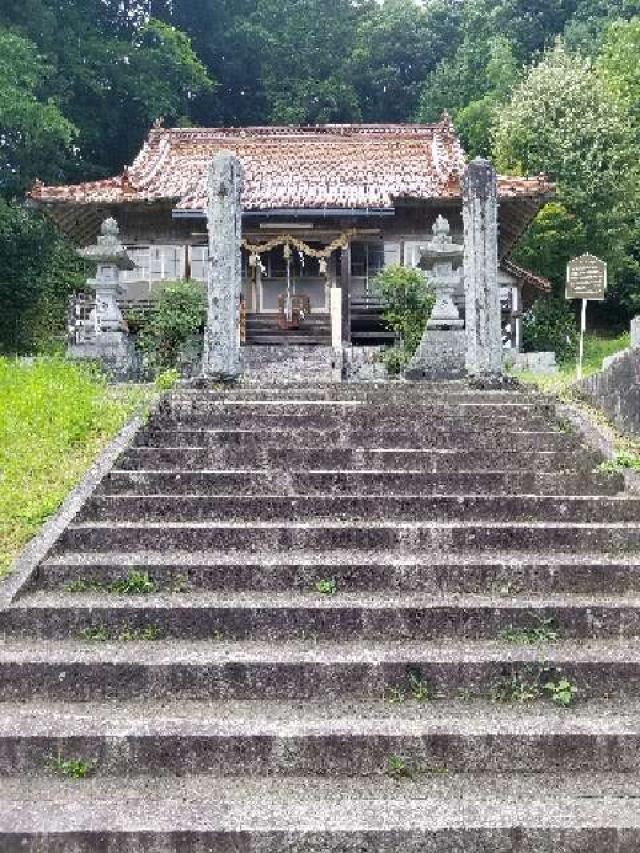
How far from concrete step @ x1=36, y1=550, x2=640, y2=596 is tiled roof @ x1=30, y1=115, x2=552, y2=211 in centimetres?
1312

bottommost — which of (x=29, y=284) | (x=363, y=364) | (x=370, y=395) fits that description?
(x=370, y=395)

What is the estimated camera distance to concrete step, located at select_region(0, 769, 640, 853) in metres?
3.10

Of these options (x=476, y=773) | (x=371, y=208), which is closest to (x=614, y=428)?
(x=476, y=773)

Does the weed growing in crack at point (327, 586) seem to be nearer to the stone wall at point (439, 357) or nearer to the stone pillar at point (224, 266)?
the stone pillar at point (224, 266)

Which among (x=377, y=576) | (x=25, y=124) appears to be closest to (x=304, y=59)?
(x=25, y=124)

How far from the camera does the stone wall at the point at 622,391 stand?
6906mm

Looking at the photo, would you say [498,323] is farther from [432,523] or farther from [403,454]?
[432,523]

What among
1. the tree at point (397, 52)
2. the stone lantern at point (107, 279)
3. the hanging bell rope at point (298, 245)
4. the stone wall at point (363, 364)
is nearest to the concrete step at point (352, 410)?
the stone lantern at point (107, 279)

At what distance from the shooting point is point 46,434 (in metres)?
6.84

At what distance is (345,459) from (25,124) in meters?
17.4

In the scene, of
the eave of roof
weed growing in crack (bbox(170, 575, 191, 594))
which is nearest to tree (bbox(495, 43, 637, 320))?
the eave of roof

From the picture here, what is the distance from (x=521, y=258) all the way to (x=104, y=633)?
19756 mm

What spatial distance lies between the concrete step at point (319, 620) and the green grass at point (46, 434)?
2.10 ft

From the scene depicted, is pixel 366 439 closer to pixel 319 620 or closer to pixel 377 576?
pixel 377 576
